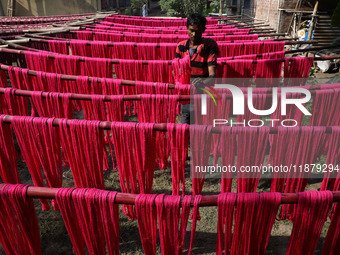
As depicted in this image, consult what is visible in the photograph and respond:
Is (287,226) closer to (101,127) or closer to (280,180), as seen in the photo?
(280,180)

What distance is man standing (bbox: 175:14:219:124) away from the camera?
368 cm

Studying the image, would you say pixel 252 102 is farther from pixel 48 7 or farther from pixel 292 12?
pixel 48 7

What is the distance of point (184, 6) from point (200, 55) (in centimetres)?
2698

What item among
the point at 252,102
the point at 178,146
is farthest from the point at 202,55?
the point at 178,146

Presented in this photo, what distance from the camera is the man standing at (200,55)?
3.68m

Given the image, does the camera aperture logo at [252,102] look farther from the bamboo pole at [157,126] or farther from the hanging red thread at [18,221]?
the hanging red thread at [18,221]

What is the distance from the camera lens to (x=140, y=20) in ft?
38.6

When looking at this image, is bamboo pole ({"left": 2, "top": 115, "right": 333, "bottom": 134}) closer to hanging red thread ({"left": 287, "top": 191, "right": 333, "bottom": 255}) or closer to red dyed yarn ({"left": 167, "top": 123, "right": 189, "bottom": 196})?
red dyed yarn ({"left": 167, "top": 123, "right": 189, "bottom": 196})

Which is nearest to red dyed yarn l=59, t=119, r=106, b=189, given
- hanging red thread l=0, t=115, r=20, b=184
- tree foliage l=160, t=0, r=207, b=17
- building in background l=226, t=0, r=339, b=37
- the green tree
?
hanging red thread l=0, t=115, r=20, b=184

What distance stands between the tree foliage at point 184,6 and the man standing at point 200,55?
83.5ft

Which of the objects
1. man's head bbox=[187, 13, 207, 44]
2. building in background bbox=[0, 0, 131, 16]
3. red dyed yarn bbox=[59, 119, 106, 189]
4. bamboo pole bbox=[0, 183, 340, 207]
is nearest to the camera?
bamboo pole bbox=[0, 183, 340, 207]

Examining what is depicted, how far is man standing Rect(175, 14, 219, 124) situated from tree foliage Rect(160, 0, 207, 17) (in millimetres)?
Answer: 25451

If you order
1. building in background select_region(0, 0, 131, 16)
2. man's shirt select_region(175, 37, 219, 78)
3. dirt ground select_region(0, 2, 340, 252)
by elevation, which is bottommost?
dirt ground select_region(0, 2, 340, 252)

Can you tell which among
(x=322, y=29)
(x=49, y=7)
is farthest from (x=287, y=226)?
(x=49, y=7)
